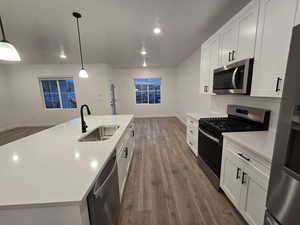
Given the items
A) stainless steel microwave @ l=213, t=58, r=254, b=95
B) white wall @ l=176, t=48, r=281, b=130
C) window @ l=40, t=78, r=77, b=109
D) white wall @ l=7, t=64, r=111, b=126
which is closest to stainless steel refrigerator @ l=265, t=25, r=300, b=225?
stainless steel microwave @ l=213, t=58, r=254, b=95

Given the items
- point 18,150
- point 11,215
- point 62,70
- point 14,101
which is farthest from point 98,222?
point 14,101

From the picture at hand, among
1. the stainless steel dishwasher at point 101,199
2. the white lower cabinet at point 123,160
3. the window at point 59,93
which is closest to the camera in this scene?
the stainless steel dishwasher at point 101,199

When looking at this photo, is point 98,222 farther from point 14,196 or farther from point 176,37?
point 176,37

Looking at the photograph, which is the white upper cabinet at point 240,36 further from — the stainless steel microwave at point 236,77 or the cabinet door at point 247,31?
the stainless steel microwave at point 236,77

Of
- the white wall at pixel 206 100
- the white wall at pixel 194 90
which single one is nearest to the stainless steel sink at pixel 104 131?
the white wall at pixel 206 100

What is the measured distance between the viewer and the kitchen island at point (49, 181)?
25.8 inches

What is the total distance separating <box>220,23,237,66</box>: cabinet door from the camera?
182 centimetres

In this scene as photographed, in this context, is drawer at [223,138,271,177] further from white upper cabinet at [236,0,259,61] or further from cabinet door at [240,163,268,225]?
white upper cabinet at [236,0,259,61]

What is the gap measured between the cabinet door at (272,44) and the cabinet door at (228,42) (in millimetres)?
436

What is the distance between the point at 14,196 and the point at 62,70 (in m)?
6.07

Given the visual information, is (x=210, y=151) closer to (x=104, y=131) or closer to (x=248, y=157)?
(x=248, y=157)

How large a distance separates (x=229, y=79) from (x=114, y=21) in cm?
220

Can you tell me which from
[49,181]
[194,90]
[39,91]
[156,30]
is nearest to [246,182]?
[49,181]

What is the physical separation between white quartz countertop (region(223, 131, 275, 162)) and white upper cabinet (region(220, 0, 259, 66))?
3.22 feet
